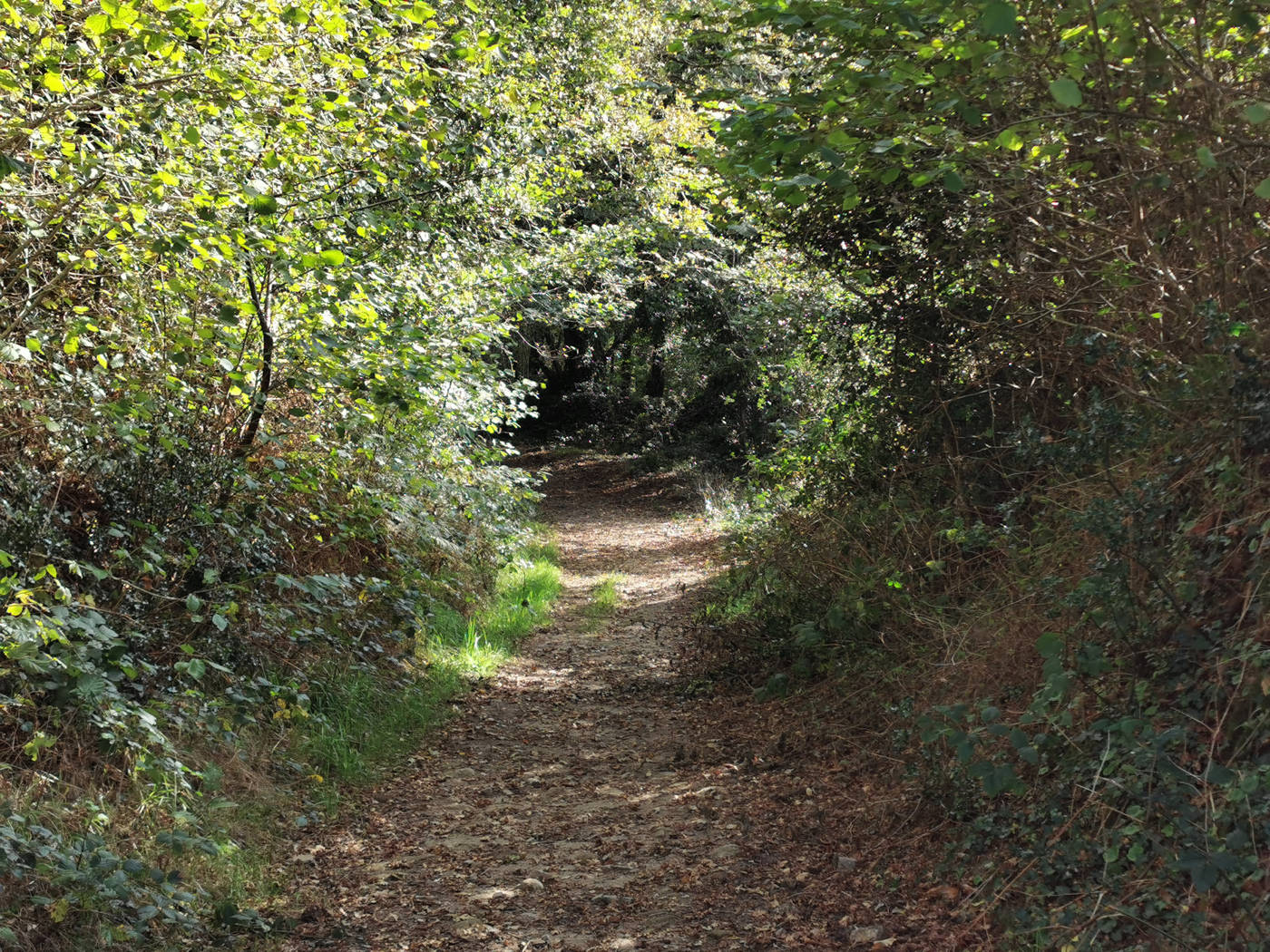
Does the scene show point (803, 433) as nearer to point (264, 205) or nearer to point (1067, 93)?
point (264, 205)

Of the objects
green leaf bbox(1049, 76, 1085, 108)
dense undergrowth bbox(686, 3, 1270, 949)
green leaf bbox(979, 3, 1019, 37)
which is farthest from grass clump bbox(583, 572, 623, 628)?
green leaf bbox(979, 3, 1019, 37)

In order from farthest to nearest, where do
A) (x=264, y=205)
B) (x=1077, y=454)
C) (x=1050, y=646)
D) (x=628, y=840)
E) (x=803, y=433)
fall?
1. (x=803, y=433)
2. (x=628, y=840)
3. (x=1077, y=454)
4. (x=264, y=205)
5. (x=1050, y=646)

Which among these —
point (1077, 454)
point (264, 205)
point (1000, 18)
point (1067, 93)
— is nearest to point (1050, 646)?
point (1077, 454)

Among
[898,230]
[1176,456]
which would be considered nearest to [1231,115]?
[1176,456]

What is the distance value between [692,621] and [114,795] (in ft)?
20.1

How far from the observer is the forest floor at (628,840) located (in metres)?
4.20

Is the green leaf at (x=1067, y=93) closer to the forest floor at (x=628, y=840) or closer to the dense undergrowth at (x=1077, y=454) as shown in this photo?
the dense undergrowth at (x=1077, y=454)

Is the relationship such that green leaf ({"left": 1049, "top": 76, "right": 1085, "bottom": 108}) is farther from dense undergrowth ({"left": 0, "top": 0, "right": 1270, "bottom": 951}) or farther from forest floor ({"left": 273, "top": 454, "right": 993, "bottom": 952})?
forest floor ({"left": 273, "top": 454, "right": 993, "bottom": 952})

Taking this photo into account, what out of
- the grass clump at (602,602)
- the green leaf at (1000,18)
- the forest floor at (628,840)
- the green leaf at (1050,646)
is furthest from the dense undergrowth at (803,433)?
the grass clump at (602,602)

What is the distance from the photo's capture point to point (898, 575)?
6.41 meters

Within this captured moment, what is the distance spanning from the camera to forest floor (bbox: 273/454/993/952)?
4.20 metres

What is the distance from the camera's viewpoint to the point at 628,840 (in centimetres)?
525

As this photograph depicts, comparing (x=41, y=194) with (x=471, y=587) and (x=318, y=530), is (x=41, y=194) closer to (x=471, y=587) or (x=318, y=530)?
(x=318, y=530)

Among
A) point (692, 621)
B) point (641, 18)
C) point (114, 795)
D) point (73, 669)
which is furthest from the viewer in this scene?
point (641, 18)
